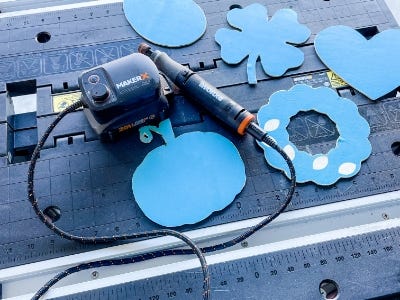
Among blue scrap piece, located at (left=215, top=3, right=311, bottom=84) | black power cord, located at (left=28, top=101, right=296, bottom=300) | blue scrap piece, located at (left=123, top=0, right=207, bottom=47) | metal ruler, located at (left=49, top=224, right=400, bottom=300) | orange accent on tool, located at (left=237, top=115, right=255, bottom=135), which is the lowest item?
metal ruler, located at (left=49, top=224, right=400, bottom=300)

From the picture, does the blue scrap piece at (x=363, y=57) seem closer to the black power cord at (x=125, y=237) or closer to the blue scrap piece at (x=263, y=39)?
the blue scrap piece at (x=263, y=39)

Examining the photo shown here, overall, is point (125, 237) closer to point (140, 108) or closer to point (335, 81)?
point (140, 108)

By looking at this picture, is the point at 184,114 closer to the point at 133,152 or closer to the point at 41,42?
the point at 133,152

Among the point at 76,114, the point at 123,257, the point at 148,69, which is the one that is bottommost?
the point at 123,257

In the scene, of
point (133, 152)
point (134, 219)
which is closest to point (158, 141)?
point (133, 152)

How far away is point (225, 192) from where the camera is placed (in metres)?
0.95

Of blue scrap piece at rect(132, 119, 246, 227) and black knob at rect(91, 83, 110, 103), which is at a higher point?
black knob at rect(91, 83, 110, 103)

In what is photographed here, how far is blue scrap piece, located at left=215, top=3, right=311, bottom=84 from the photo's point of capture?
A: 111 centimetres

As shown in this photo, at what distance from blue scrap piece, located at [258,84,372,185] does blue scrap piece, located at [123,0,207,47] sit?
0.25 meters

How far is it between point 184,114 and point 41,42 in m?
0.37

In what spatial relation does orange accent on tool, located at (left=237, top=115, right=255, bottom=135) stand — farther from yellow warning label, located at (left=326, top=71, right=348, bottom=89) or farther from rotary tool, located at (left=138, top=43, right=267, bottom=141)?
yellow warning label, located at (left=326, top=71, right=348, bottom=89)

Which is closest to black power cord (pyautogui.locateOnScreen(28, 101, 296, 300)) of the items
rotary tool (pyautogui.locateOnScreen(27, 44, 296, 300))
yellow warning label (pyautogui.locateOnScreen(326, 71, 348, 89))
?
rotary tool (pyautogui.locateOnScreen(27, 44, 296, 300))

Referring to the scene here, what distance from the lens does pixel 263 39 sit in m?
1.14

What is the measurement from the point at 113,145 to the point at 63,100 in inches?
6.2
